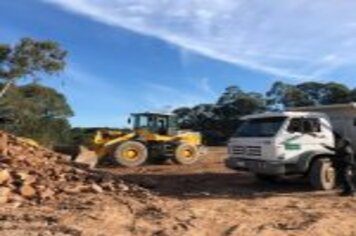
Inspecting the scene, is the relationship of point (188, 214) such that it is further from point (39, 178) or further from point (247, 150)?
point (247, 150)

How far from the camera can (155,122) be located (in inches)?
1220

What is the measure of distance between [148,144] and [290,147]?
1234cm

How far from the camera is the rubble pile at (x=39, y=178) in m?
15.0

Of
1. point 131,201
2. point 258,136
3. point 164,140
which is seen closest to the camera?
point 131,201

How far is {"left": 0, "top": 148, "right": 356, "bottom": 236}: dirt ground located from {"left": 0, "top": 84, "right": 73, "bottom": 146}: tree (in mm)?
13481

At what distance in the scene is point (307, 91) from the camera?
74.3 m

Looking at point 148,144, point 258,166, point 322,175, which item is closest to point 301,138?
point 322,175

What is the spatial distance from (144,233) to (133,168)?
1546 cm

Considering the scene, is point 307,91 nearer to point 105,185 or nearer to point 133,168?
point 133,168

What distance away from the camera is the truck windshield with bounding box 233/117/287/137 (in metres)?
19.1

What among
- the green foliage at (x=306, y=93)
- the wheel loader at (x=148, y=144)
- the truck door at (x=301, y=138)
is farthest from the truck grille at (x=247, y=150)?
the green foliage at (x=306, y=93)

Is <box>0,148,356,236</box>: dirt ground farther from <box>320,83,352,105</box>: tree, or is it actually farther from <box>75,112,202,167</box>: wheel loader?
<box>320,83,352,105</box>: tree

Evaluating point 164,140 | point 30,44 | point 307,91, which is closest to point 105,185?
point 164,140

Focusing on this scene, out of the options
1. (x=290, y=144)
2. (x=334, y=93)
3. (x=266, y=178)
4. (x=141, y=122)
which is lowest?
(x=266, y=178)
